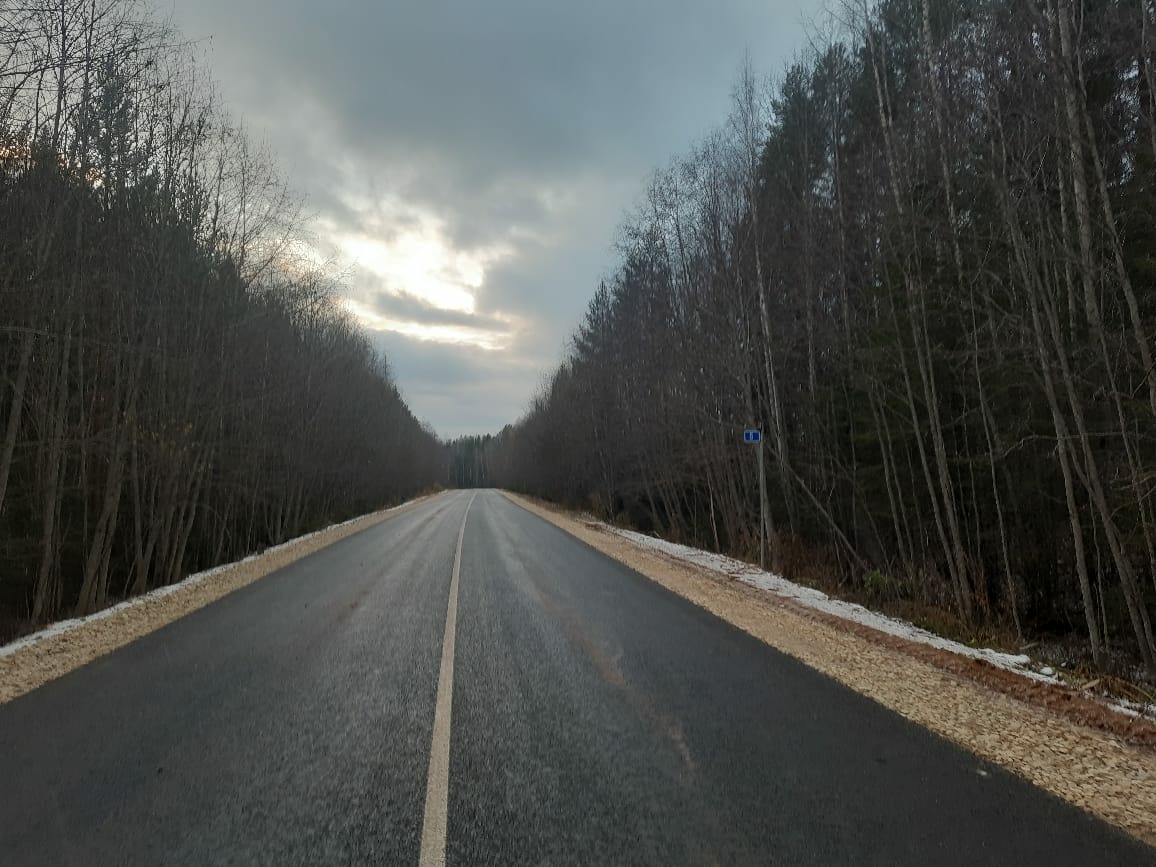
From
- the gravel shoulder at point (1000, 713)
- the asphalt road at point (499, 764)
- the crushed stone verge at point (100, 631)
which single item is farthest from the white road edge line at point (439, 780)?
the crushed stone verge at point (100, 631)

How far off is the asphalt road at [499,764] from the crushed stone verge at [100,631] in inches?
14.9

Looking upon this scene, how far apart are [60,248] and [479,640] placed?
8385 millimetres

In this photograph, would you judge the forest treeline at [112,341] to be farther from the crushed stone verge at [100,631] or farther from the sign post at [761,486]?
the sign post at [761,486]

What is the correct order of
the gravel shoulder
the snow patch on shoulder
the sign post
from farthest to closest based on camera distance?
1. the sign post
2. the snow patch on shoulder
3. the gravel shoulder

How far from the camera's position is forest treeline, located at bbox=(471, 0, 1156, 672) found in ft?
27.0

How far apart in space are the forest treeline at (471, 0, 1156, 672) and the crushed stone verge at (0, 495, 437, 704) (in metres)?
11.0

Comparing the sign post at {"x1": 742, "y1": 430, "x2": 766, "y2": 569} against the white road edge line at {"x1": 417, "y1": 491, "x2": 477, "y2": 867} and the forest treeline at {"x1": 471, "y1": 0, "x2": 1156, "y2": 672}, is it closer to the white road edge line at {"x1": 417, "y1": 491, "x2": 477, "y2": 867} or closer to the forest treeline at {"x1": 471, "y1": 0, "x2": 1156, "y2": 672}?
the forest treeline at {"x1": 471, "y1": 0, "x2": 1156, "y2": 672}

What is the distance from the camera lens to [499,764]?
3.87 m

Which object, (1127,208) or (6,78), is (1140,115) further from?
(6,78)

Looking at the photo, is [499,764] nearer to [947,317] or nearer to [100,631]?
[100,631]

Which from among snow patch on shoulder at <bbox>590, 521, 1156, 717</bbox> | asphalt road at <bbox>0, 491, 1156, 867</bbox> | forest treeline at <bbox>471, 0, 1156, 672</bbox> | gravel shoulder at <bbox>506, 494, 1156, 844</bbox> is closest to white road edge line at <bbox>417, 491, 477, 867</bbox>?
asphalt road at <bbox>0, 491, 1156, 867</bbox>

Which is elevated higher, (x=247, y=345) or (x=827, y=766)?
(x=247, y=345)

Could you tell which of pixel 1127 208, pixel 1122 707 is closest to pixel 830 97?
pixel 1127 208

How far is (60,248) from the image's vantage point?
9.30 meters
